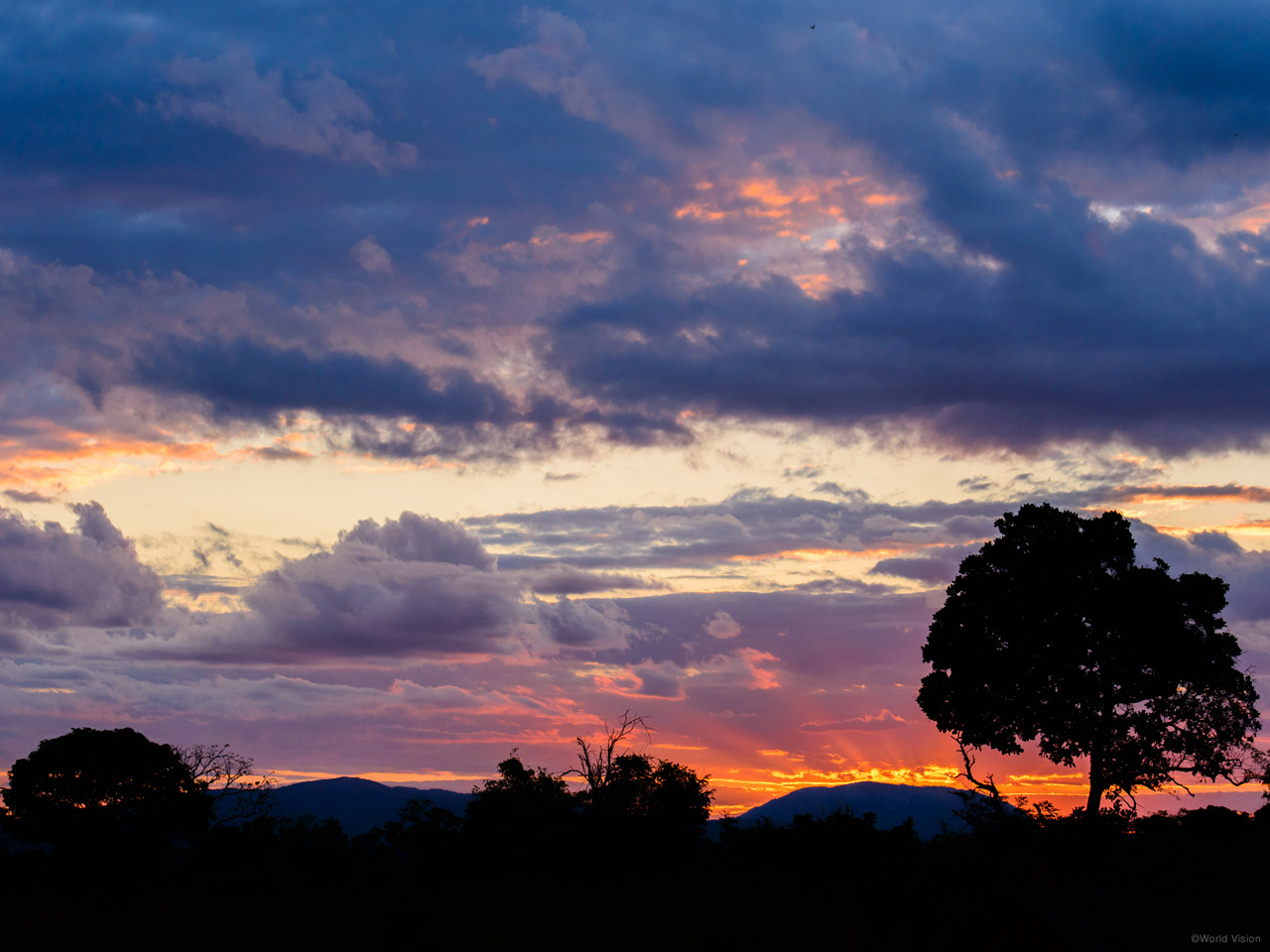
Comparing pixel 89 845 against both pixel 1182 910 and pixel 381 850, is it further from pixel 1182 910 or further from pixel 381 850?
pixel 1182 910

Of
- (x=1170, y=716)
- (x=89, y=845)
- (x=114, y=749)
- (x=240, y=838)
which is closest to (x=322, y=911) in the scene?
(x=240, y=838)

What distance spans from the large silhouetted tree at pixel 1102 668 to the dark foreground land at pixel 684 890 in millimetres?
2994

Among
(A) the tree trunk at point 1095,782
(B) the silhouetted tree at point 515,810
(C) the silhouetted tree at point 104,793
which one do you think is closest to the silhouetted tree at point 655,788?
(B) the silhouetted tree at point 515,810

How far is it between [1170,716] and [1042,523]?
841 cm

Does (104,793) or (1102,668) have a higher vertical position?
(1102,668)

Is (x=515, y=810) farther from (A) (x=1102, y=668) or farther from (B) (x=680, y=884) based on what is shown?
(A) (x=1102, y=668)

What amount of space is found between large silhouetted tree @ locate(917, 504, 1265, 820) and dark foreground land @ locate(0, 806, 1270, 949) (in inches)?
118

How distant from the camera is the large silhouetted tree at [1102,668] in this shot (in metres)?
36.5

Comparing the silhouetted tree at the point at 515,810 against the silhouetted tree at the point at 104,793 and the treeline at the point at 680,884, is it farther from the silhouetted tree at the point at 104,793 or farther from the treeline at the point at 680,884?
the silhouetted tree at the point at 104,793

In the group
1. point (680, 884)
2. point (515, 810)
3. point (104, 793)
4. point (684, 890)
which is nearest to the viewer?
point (684, 890)

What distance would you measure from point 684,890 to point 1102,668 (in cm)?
2345

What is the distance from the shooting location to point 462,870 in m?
28.1

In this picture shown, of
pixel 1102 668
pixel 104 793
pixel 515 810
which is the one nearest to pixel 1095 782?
pixel 1102 668

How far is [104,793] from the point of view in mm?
66938
